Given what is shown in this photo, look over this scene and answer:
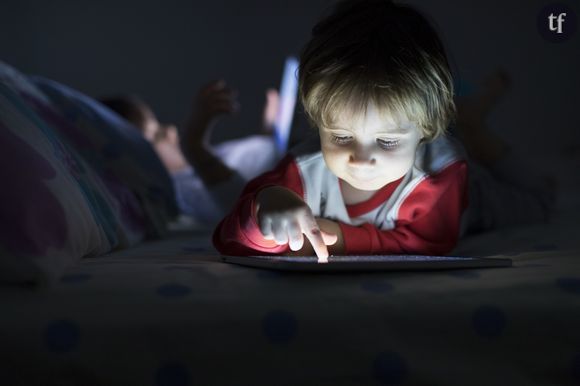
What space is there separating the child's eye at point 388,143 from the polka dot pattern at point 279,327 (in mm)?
303

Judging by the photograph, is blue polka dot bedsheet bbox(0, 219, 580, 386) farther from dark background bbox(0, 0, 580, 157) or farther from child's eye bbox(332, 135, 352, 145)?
dark background bbox(0, 0, 580, 157)

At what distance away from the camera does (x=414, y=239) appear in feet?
3.19

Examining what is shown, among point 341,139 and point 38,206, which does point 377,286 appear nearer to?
point 341,139

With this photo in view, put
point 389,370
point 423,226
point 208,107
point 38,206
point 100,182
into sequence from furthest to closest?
point 208,107
point 100,182
point 423,226
point 38,206
point 389,370

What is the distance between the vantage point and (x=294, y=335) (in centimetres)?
62

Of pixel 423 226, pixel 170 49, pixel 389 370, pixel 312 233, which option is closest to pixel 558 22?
pixel 423 226

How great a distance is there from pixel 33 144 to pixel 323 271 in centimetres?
42

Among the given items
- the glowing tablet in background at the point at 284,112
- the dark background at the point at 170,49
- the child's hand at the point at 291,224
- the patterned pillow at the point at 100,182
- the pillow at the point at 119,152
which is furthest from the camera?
the dark background at the point at 170,49

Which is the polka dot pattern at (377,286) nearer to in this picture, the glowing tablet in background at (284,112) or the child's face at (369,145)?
the child's face at (369,145)

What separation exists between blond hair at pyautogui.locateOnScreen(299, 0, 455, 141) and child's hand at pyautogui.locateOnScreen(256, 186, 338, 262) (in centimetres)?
13

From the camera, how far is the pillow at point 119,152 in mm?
1268

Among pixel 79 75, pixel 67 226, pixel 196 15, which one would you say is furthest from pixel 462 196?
pixel 79 75

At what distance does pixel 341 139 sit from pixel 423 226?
0.72 feet

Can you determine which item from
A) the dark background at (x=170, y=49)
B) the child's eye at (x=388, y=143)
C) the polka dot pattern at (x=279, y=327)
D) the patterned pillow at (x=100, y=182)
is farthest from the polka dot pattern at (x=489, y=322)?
the dark background at (x=170, y=49)
